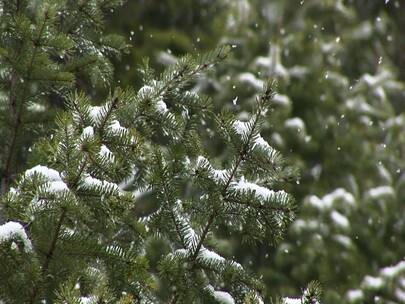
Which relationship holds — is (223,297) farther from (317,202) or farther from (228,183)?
(317,202)

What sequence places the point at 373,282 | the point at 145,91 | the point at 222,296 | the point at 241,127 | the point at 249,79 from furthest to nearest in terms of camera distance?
the point at 249,79 → the point at 373,282 → the point at 145,91 → the point at 222,296 → the point at 241,127

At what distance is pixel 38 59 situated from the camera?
2180 millimetres

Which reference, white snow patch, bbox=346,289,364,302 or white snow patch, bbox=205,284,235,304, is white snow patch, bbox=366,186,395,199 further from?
white snow patch, bbox=205,284,235,304

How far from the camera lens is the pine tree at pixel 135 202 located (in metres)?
1.79

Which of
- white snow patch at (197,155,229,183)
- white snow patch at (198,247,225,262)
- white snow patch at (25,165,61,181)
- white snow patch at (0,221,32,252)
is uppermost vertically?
white snow patch at (197,155,229,183)

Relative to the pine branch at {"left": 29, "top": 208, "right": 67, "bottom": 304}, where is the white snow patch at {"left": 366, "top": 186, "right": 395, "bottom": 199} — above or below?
above

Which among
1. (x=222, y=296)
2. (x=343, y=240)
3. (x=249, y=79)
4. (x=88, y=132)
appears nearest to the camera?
(x=88, y=132)

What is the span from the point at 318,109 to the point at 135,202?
5.10 m

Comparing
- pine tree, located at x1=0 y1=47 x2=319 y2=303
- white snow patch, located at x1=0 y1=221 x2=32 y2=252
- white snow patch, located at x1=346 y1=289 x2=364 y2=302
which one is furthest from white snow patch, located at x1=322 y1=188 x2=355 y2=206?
white snow patch, located at x1=0 y1=221 x2=32 y2=252

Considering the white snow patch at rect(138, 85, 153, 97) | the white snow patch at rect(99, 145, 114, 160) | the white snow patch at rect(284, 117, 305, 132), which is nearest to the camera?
the white snow patch at rect(99, 145, 114, 160)

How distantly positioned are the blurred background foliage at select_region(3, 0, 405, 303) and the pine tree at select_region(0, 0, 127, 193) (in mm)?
2651

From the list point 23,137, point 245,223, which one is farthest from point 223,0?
point 245,223

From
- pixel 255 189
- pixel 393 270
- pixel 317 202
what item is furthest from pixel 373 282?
pixel 255 189

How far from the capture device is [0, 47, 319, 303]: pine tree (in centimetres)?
179
